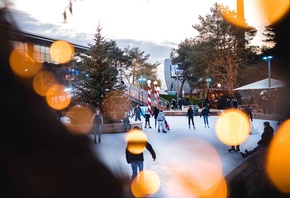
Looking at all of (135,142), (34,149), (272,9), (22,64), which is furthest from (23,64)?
(135,142)

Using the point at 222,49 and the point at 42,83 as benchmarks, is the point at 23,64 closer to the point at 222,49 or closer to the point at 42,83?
the point at 42,83

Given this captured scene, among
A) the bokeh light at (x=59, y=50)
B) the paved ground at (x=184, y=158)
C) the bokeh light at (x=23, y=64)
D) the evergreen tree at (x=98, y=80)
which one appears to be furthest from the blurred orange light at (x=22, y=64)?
the evergreen tree at (x=98, y=80)

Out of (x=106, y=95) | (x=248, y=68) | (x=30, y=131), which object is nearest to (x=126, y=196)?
(x=30, y=131)

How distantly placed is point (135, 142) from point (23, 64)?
7.29 metres

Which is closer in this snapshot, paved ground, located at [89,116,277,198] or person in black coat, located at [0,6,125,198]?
person in black coat, located at [0,6,125,198]

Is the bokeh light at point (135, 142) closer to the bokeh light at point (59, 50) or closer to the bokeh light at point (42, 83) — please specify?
the bokeh light at point (59, 50)

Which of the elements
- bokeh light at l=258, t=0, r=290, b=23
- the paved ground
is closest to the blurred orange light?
bokeh light at l=258, t=0, r=290, b=23

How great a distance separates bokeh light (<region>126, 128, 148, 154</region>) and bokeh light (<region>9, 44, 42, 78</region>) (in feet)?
20.5

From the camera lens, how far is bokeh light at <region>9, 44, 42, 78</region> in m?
0.69

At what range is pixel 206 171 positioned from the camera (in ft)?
30.1

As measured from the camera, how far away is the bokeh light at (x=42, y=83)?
713 mm

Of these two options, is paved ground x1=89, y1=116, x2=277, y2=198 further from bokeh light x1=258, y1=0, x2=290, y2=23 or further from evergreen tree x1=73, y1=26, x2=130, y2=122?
evergreen tree x1=73, y1=26, x2=130, y2=122

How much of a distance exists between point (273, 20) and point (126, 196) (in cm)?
69

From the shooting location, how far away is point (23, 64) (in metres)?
0.72
